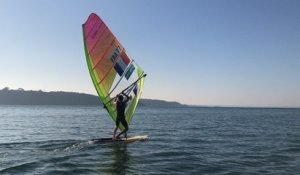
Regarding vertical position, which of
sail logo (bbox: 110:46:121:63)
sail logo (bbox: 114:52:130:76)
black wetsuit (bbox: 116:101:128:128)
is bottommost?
black wetsuit (bbox: 116:101:128:128)

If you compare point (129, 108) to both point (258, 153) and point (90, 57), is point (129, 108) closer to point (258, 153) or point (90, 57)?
point (90, 57)

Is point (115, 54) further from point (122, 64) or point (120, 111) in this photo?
point (120, 111)

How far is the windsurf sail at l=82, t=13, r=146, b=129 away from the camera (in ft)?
75.0

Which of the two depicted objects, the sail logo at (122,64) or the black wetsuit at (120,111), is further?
the sail logo at (122,64)

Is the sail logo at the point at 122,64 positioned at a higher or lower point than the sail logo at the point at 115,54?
lower

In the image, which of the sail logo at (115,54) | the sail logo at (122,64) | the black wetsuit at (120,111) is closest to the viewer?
the black wetsuit at (120,111)

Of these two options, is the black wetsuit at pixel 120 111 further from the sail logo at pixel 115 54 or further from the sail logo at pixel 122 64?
the sail logo at pixel 115 54

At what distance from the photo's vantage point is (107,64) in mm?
23500

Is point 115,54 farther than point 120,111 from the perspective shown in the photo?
Yes

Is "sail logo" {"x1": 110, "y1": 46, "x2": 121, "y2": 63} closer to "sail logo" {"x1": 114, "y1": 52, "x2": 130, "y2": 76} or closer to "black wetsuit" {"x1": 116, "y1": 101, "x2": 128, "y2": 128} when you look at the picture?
"sail logo" {"x1": 114, "y1": 52, "x2": 130, "y2": 76}

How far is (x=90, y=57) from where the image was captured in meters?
22.8

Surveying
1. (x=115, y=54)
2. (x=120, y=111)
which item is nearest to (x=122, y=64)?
(x=115, y=54)

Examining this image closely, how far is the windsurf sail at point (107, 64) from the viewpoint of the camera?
900 inches

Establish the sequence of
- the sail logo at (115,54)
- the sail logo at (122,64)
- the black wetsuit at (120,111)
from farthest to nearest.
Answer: the sail logo at (122,64) → the sail logo at (115,54) → the black wetsuit at (120,111)
